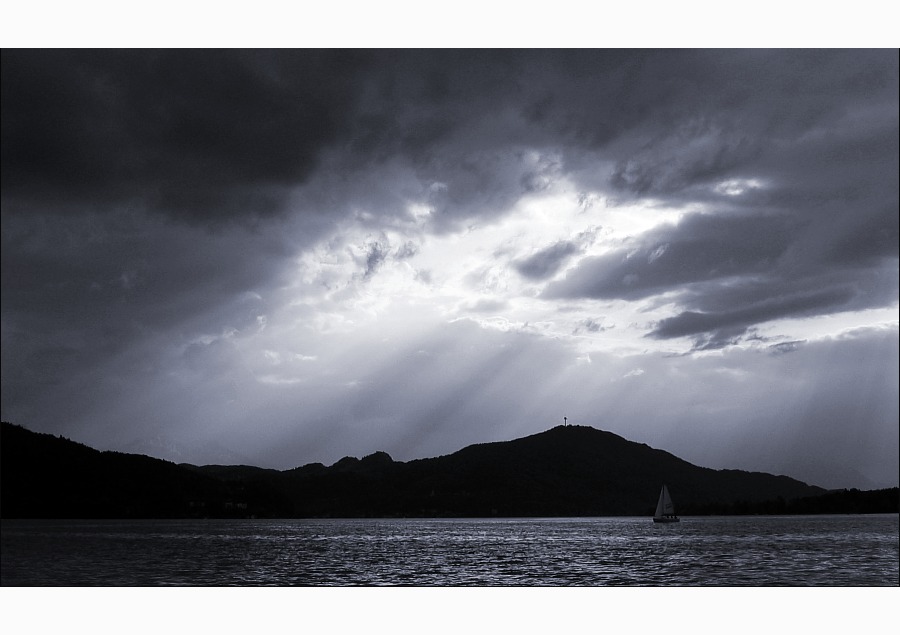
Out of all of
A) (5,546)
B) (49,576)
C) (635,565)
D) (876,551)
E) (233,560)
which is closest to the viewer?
(49,576)

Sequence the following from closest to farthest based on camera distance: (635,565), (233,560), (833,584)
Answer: (833,584) < (635,565) < (233,560)

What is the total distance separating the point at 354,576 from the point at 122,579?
18261 millimetres

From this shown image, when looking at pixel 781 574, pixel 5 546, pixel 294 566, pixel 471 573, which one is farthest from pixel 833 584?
pixel 5 546

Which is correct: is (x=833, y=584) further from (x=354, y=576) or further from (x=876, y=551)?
(x=876, y=551)

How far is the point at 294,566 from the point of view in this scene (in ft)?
236

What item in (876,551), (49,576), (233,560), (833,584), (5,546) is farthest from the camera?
(5,546)

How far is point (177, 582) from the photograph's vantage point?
2329 inches

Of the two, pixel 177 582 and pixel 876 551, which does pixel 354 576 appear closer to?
pixel 177 582

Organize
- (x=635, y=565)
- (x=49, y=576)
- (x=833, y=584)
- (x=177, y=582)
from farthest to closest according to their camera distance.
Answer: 1. (x=635, y=565)
2. (x=49, y=576)
3. (x=177, y=582)
4. (x=833, y=584)

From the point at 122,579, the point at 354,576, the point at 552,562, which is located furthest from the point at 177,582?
the point at 552,562

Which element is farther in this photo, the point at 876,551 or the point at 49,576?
the point at 876,551

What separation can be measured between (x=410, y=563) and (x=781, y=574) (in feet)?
102

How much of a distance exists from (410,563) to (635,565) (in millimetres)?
19897

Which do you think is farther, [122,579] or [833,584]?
[122,579]
